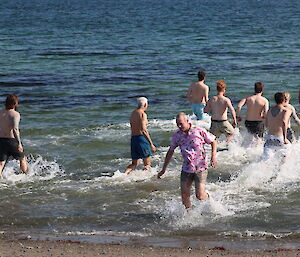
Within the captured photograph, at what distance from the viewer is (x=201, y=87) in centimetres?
1755

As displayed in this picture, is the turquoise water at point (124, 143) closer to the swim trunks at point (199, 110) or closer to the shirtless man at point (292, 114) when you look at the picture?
the shirtless man at point (292, 114)

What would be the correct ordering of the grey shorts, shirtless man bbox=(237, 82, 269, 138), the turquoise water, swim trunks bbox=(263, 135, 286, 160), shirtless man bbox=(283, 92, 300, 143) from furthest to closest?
shirtless man bbox=(237, 82, 269, 138)
swim trunks bbox=(263, 135, 286, 160)
shirtless man bbox=(283, 92, 300, 143)
the turquoise water
the grey shorts

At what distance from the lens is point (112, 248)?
400 inches

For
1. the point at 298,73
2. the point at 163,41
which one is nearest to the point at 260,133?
the point at 298,73

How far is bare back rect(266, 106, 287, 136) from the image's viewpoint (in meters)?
13.0

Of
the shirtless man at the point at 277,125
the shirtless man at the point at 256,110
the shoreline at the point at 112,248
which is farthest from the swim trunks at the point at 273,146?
the shoreline at the point at 112,248

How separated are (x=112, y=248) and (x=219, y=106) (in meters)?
5.94

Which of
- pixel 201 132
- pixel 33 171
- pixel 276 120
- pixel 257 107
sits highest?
pixel 201 132

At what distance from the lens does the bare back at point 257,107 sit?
14.9 m

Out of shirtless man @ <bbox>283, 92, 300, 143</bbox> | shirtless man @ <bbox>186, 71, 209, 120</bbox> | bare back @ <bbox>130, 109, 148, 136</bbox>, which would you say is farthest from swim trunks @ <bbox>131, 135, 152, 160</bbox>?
shirtless man @ <bbox>186, 71, 209, 120</bbox>

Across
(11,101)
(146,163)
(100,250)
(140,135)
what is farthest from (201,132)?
(11,101)

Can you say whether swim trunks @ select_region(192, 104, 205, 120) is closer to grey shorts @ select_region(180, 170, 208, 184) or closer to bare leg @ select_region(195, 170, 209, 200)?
bare leg @ select_region(195, 170, 209, 200)

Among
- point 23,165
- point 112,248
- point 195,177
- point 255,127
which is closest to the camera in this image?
point 112,248

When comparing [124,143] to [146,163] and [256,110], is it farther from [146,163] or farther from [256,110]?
[256,110]
